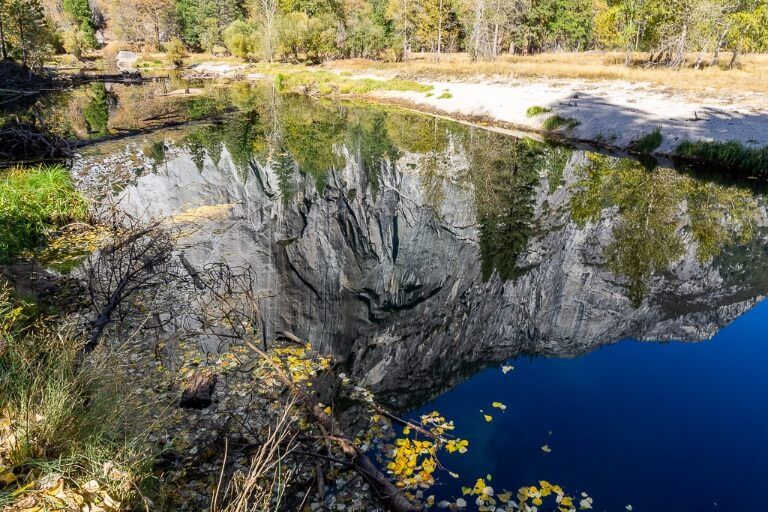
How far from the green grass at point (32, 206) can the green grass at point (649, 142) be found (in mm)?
24669

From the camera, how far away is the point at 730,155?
19.9m

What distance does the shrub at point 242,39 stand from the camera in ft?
263

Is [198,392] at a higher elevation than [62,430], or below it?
below

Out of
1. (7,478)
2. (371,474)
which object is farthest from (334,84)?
(7,478)

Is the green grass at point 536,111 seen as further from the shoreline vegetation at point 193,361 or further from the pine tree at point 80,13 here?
the pine tree at point 80,13

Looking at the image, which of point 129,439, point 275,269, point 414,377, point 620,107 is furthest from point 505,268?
point 620,107

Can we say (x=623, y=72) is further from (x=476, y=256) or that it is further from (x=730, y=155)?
(x=476, y=256)

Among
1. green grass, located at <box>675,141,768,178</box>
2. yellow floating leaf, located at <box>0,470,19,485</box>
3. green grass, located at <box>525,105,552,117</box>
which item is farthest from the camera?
green grass, located at <box>525,105,552,117</box>

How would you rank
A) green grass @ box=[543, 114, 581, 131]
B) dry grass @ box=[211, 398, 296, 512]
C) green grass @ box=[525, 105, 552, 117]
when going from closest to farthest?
dry grass @ box=[211, 398, 296, 512] → green grass @ box=[543, 114, 581, 131] → green grass @ box=[525, 105, 552, 117]

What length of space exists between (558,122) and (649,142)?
6395mm

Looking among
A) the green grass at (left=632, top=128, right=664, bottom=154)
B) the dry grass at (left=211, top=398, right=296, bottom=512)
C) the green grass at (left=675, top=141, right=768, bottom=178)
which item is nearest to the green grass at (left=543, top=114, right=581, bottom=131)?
the green grass at (left=632, top=128, right=664, bottom=154)

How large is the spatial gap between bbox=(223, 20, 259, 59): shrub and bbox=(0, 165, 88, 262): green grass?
77.1 metres

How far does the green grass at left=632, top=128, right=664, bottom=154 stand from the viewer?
22.5 metres

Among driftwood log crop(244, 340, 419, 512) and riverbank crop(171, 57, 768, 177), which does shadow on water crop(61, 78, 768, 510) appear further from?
riverbank crop(171, 57, 768, 177)
